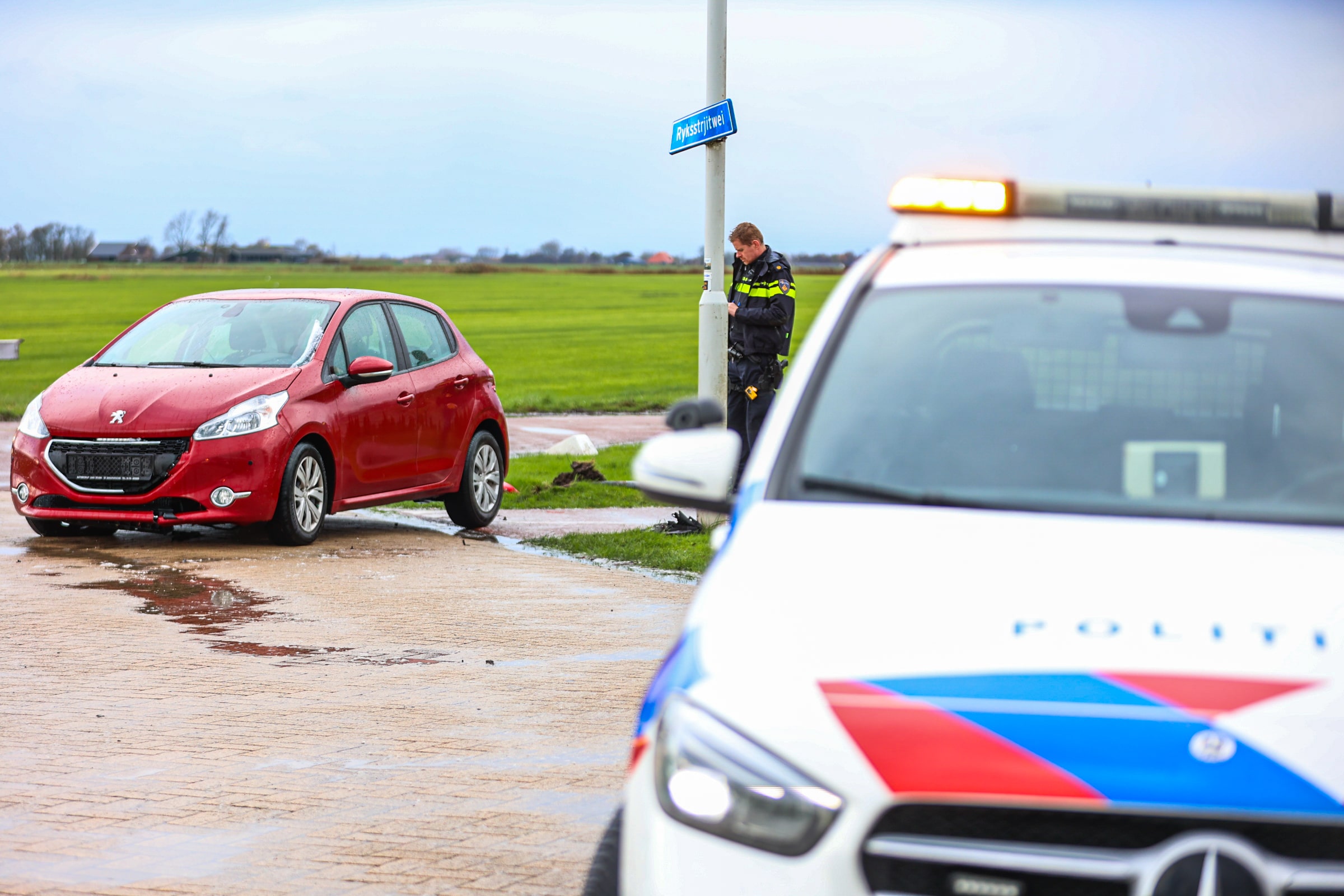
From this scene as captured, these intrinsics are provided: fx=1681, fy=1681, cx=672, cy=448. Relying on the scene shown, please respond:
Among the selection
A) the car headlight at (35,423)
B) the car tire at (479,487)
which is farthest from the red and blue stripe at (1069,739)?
the car tire at (479,487)

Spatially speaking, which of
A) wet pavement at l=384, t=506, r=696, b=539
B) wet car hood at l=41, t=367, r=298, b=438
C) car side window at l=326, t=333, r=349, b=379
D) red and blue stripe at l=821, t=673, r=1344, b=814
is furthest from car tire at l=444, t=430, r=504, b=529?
red and blue stripe at l=821, t=673, r=1344, b=814

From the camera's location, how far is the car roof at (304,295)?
1216 cm

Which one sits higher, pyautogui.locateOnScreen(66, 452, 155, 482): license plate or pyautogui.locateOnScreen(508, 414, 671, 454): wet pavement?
pyautogui.locateOnScreen(66, 452, 155, 482): license plate

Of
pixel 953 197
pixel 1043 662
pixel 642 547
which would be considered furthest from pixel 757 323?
pixel 1043 662

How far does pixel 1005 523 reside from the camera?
310 centimetres

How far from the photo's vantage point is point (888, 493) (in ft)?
10.8

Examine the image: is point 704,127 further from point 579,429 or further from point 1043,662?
point 579,429

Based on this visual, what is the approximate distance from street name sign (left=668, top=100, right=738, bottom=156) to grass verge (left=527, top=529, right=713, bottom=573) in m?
2.69

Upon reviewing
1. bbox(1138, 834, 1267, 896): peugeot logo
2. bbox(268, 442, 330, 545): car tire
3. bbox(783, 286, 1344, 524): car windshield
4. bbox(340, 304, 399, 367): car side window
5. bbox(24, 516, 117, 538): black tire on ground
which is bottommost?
bbox(24, 516, 117, 538): black tire on ground

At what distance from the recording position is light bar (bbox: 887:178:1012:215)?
4059 mm

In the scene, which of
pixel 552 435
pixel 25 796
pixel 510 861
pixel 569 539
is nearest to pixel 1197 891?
pixel 510 861

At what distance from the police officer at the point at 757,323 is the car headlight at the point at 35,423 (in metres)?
4.89

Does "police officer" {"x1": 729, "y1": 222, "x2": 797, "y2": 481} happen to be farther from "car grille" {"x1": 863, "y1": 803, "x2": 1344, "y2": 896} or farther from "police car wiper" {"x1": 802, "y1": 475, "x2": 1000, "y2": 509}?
"car grille" {"x1": 863, "y1": 803, "x2": 1344, "y2": 896}

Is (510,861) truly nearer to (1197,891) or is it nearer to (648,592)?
(1197,891)
